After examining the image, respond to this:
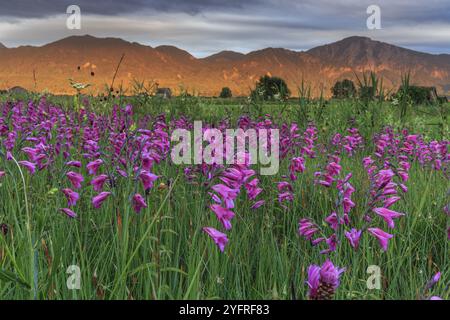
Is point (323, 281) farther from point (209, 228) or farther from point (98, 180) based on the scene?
point (98, 180)

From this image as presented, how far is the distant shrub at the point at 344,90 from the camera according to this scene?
1011 centimetres

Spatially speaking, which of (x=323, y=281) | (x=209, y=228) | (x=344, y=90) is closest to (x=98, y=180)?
(x=209, y=228)

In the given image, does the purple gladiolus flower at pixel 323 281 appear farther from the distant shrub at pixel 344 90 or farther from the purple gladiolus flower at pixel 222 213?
the distant shrub at pixel 344 90

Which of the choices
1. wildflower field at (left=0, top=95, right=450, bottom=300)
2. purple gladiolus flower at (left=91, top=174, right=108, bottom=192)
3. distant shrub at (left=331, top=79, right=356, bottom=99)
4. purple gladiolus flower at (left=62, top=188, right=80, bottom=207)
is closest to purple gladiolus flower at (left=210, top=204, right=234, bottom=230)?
wildflower field at (left=0, top=95, right=450, bottom=300)

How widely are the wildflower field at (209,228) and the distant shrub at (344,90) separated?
3939 mm

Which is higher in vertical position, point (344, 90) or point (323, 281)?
point (344, 90)

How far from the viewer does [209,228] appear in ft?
7.62

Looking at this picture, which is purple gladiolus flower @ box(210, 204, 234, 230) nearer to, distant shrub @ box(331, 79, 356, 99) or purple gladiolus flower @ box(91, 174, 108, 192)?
purple gladiolus flower @ box(91, 174, 108, 192)

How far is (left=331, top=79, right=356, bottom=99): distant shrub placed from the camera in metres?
10.1

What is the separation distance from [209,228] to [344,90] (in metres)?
9.40

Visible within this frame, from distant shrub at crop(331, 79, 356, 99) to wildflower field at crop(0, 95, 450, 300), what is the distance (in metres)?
3.94

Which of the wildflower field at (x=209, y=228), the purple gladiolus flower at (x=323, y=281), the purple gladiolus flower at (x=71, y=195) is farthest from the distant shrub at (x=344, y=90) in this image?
the purple gladiolus flower at (x=323, y=281)

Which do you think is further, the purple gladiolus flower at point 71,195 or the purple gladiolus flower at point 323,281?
the purple gladiolus flower at point 71,195
